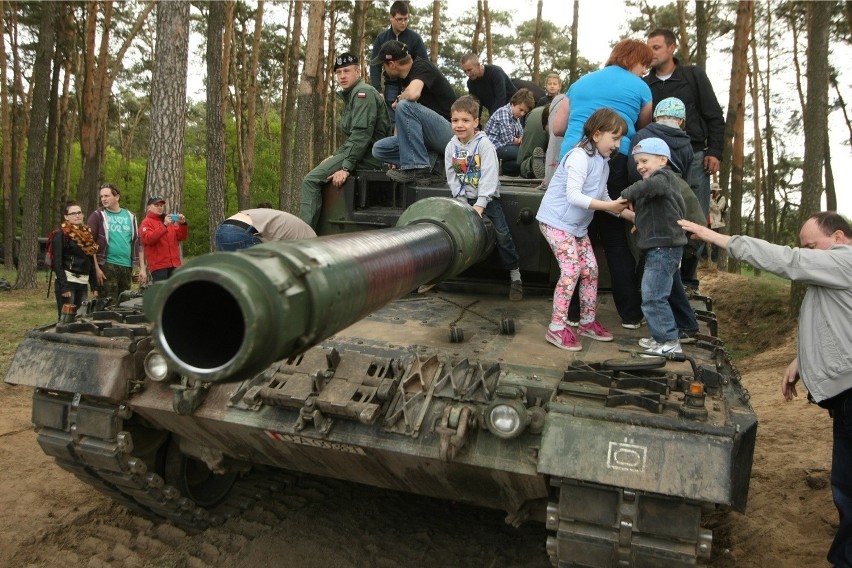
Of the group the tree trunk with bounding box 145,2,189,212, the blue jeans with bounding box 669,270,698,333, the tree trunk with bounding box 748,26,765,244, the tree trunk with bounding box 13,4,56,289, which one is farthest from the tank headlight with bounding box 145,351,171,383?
the tree trunk with bounding box 748,26,765,244

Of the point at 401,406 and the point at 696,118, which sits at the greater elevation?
the point at 696,118

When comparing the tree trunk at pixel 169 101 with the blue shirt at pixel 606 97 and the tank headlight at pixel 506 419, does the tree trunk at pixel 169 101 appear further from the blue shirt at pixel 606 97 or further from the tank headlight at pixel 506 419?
the tank headlight at pixel 506 419

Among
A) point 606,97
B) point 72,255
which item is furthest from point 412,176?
point 72,255

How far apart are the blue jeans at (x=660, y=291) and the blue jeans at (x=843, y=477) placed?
3.05ft

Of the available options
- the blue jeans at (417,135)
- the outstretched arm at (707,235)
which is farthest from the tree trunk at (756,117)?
the outstretched arm at (707,235)

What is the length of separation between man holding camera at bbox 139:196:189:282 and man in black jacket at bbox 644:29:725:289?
561 centimetres

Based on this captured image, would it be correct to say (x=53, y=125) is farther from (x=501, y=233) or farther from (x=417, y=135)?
(x=501, y=233)

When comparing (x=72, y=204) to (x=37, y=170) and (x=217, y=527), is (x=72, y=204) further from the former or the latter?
(x=37, y=170)

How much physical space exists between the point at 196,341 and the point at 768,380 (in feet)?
27.9

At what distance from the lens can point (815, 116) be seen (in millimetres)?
10773

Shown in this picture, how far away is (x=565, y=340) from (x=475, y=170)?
1.51 metres

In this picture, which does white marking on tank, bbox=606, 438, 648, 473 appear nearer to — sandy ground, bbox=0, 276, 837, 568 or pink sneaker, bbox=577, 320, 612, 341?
pink sneaker, bbox=577, 320, 612, 341

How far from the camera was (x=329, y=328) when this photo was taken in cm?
237

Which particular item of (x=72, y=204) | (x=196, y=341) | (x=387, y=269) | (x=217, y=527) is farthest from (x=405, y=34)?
(x=196, y=341)
